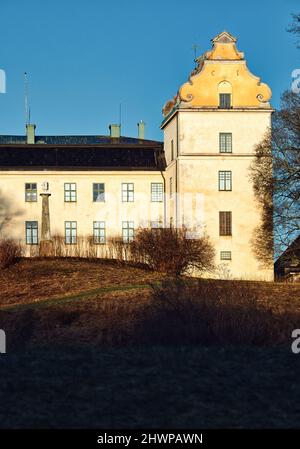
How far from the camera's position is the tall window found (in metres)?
64.6

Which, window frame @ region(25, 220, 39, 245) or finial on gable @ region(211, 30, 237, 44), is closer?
finial on gable @ region(211, 30, 237, 44)

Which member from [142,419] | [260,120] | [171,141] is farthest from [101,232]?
[142,419]

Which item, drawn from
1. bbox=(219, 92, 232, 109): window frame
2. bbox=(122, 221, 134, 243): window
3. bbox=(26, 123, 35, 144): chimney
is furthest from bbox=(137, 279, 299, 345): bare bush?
bbox=(26, 123, 35, 144): chimney

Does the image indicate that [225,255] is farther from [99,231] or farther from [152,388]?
[152,388]

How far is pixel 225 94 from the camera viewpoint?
59938 mm

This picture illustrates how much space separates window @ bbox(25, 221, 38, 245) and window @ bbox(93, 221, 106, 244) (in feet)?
11.8

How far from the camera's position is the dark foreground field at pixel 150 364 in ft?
37.6

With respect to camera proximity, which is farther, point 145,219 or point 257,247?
point 145,219

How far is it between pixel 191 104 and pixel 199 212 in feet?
20.6

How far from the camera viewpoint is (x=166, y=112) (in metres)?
65.8

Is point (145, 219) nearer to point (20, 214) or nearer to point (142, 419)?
point (20, 214)

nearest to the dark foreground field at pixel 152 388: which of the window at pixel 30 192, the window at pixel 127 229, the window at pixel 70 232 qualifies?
the window at pixel 127 229

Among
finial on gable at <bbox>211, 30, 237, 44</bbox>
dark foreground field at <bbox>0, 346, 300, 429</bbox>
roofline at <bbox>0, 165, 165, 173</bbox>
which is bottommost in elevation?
dark foreground field at <bbox>0, 346, 300, 429</bbox>

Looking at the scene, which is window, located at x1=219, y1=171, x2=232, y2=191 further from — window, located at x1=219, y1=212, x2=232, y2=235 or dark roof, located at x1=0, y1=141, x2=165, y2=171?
dark roof, located at x1=0, y1=141, x2=165, y2=171
